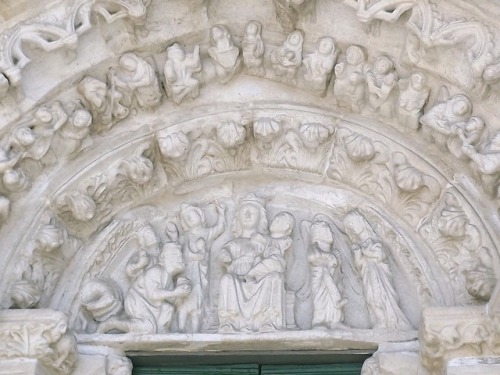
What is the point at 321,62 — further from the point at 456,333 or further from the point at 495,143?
the point at 456,333

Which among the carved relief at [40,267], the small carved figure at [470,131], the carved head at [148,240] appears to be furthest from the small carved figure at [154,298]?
the small carved figure at [470,131]

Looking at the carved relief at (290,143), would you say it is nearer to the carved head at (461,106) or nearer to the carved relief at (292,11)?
the carved relief at (292,11)

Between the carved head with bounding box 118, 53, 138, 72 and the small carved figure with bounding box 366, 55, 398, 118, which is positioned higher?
the carved head with bounding box 118, 53, 138, 72

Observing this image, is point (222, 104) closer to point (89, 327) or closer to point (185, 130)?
point (185, 130)

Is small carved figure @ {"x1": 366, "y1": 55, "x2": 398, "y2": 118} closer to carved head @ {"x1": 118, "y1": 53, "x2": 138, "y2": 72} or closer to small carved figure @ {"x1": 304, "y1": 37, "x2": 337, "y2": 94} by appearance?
small carved figure @ {"x1": 304, "y1": 37, "x2": 337, "y2": 94}

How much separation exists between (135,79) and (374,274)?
1427 millimetres

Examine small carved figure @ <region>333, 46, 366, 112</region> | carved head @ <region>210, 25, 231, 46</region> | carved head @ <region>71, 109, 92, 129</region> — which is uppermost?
carved head @ <region>210, 25, 231, 46</region>

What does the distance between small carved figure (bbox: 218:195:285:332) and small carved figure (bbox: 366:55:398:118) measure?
776 millimetres

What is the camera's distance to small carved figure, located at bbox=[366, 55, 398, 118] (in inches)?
220

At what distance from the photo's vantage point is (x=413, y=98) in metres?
5.55

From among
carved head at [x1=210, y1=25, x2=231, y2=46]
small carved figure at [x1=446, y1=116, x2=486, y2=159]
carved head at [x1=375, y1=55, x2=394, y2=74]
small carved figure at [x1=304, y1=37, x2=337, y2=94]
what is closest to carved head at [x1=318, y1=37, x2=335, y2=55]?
small carved figure at [x1=304, y1=37, x2=337, y2=94]

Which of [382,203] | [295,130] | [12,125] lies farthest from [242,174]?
[12,125]

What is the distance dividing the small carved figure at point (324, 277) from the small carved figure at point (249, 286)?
0.15 m

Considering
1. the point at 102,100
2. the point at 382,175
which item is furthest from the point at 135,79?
the point at 382,175
